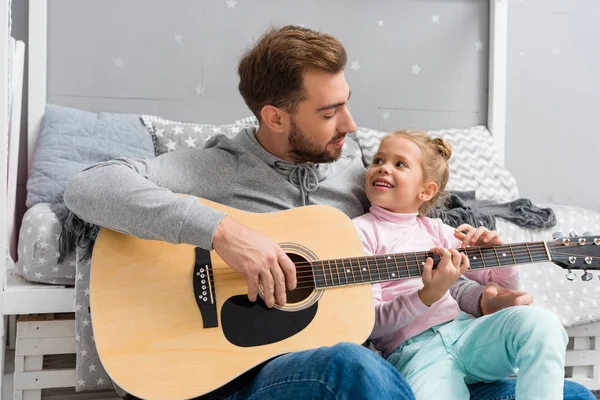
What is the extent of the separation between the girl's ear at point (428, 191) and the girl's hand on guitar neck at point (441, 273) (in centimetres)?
27

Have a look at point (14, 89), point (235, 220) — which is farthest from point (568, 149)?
point (14, 89)

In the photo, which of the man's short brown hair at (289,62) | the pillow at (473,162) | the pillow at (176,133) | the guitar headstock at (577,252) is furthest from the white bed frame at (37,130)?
the guitar headstock at (577,252)

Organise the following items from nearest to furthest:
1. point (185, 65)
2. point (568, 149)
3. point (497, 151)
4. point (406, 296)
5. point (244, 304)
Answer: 1. point (244, 304)
2. point (406, 296)
3. point (185, 65)
4. point (497, 151)
5. point (568, 149)

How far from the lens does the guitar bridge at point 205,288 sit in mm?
1219

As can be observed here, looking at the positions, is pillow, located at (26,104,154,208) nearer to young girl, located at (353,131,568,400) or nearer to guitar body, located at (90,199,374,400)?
guitar body, located at (90,199,374,400)

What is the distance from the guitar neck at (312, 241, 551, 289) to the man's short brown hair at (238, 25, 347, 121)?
406 millimetres

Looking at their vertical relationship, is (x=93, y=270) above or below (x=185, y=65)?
below

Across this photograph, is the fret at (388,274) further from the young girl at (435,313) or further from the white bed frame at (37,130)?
the white bed frame at (37,130)

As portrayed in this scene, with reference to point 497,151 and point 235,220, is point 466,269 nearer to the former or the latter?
point 235,220

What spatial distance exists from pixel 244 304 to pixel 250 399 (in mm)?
180

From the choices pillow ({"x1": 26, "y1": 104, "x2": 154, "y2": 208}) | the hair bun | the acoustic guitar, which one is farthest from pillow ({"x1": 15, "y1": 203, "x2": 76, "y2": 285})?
the hair bun

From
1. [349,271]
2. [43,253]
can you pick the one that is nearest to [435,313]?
[349,271]

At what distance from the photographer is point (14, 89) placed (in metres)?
1.78

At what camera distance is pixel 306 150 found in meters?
1.52
